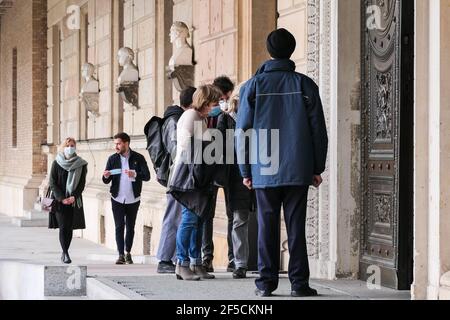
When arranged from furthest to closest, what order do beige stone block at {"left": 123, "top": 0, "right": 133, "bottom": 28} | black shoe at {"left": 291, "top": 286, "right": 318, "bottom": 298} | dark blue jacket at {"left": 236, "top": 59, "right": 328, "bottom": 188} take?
beige stone block at {"left": 123, "top": 0, "right": 133, "bottom": 28} < black shoe at {"left": 291, "top": 286, "right": 318, "bottom": 298} < dark blue jacket at {"left": 236, "top": 59, "right": 328, "bottom": 188}

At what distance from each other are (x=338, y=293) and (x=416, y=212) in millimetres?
1177

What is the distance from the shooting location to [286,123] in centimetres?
845

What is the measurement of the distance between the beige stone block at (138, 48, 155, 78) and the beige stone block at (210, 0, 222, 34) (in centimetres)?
432

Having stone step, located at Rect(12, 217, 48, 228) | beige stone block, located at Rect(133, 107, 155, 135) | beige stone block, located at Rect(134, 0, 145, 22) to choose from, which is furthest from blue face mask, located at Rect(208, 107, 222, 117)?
stone step, located at Rect(12, 217, 48, 228)

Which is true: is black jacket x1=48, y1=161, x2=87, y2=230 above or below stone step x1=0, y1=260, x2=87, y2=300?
above

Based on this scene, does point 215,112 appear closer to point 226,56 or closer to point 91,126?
point 226,56

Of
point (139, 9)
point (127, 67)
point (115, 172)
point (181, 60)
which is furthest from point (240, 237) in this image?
point (139, 9)

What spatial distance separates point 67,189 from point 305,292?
6.06 m

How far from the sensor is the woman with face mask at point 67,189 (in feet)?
46.5

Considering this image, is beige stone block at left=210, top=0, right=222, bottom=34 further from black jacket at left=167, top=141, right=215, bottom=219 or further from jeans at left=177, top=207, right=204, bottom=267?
jeans at left=177, top=207, right=204, bottom=267

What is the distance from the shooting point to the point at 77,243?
20.9 meters

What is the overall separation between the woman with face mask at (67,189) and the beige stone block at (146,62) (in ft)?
11.7

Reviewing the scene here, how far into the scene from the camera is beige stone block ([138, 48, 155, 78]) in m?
17.8
